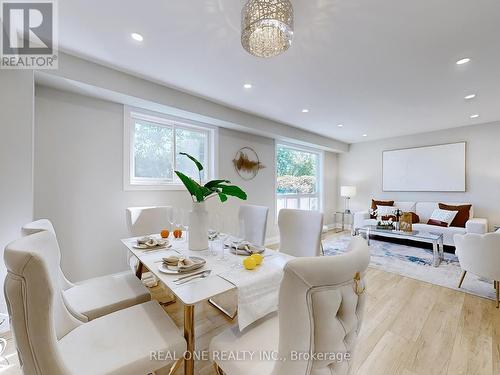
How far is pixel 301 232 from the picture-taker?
2004 mm

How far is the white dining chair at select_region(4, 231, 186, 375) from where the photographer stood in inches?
27.6

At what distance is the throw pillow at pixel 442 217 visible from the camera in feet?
13.3

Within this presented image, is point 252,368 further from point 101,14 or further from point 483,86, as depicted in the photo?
point 483,86

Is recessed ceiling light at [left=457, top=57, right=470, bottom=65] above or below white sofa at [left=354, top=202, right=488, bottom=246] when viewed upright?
above

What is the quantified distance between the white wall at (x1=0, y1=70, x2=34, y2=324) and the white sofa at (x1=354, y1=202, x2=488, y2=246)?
484 centimetres

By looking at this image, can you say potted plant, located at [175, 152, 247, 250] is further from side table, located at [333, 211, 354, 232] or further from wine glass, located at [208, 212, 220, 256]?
side table, located at [333, 211, 354, 232]

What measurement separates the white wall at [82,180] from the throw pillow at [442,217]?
5.05 metres

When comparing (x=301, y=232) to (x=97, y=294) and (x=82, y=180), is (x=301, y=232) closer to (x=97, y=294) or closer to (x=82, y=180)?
(x=97, y=294)

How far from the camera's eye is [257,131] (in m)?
3.87

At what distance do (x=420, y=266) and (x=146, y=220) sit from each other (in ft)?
12.6

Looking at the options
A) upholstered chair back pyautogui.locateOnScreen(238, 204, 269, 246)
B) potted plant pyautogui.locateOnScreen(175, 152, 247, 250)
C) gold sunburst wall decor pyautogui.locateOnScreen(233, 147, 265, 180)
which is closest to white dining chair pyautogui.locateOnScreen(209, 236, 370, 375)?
potted plant pyautogui.locateOnScreen(175, 152, 247, 250)

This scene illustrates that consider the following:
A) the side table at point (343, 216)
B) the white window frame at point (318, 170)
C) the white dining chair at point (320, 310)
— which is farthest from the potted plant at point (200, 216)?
the side table at point (343, 216)

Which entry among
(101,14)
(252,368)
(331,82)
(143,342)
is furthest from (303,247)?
(101,14)

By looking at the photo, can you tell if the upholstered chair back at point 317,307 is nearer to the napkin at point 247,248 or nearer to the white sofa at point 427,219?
the napkin at point 247,248
